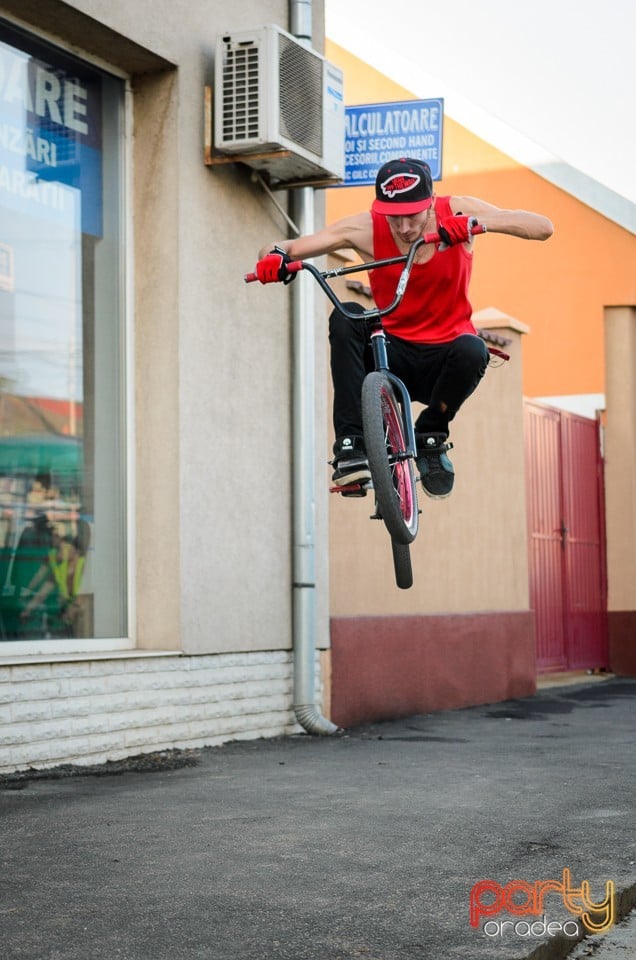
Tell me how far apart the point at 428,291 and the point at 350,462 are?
85cm

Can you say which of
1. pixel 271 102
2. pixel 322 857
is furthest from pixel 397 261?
pixel 271 102

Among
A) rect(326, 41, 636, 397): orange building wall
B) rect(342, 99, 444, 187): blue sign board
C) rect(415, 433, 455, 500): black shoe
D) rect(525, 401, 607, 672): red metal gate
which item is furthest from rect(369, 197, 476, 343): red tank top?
rect(326, 41, 636, 397): orange building wall

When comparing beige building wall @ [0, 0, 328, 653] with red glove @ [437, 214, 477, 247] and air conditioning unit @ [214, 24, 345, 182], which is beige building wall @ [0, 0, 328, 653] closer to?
air conditioning unit @ [214, 24, 345, 182]

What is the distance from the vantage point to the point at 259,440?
8.92 m

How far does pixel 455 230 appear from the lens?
5582mm

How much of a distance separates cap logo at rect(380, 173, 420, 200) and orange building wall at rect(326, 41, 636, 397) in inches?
449

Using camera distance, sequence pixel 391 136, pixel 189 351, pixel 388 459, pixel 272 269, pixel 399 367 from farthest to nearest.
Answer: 1. pixel 391 136
2. pixel 189 351
3. pixel 399 367
4. pixel 272 269
5. pixel 388 459

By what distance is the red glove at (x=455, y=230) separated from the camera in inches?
220

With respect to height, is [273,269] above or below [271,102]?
below

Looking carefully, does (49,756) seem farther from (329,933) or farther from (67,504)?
(329,933)

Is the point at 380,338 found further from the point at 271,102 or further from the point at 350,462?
the point at 271,102

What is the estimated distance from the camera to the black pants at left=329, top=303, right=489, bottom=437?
612 cm

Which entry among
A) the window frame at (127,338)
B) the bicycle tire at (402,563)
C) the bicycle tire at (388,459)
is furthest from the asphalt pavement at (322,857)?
the bicycle tire at (388,459)

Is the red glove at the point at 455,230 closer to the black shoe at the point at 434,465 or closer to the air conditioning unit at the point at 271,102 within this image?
the black shoe at the point at 434,465
